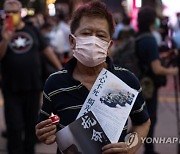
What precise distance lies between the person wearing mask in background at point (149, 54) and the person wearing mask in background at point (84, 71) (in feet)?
7.52

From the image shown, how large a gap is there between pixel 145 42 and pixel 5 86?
1.50 m

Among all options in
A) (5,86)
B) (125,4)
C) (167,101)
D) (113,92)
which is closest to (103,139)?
(113,92)

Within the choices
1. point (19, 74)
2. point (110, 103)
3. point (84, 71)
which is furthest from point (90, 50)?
point (19, 74)

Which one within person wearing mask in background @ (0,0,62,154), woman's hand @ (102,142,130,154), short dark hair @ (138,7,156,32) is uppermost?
woman's hand @ (102,142,130,154)

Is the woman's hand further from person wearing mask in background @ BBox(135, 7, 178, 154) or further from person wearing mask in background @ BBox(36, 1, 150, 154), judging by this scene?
person wearing mask in background @ BBox(135, 7, 178, 154)

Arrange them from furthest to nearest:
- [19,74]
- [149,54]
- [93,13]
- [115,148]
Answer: [19,74]
[149,54]
[93,13]
[115,148]

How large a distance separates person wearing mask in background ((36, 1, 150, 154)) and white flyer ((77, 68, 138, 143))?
92mm

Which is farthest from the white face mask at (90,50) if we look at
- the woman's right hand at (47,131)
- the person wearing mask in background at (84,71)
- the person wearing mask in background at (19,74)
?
the person wearing mask in background at (19,74)

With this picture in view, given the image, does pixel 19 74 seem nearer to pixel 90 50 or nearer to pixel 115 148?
pixel 90 50

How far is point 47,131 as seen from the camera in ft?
6.86

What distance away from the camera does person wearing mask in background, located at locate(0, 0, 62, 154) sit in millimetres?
4766

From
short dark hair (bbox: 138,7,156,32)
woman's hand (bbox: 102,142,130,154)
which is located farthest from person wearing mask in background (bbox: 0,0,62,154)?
woman's hand (bbox: 102,142,130,154)

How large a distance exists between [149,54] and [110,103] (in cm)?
257

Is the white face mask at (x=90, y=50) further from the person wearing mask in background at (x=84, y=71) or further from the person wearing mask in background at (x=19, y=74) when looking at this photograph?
the person wearing mask in background at (x=19, y=74)
